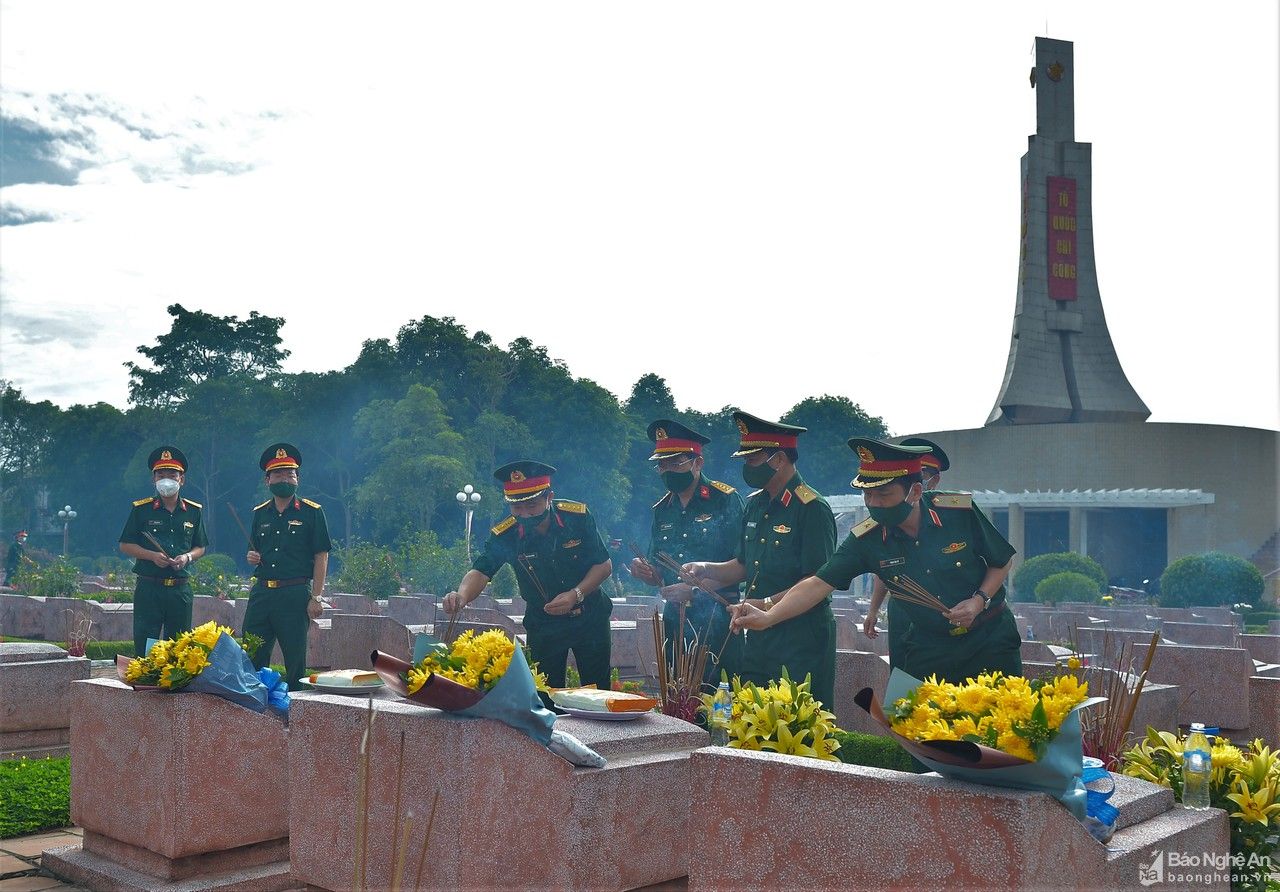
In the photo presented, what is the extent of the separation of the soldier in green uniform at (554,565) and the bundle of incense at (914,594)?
2.22 m

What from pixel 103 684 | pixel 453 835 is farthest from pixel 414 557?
pixel 453 835

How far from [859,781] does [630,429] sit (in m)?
59.8

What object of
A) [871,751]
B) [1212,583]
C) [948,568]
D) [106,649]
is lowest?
[106,649]

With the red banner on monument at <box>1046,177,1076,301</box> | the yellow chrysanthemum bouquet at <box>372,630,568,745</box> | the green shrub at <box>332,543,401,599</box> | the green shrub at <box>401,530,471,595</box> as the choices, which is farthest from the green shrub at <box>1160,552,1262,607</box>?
the yellow chrysanthemum bouquet at <box>372,630,568,745</box>

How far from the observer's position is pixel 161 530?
10.1 meters

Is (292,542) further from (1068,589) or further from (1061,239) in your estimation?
(1061,239)

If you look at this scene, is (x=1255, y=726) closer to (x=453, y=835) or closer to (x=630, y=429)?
(x=453, y=835)

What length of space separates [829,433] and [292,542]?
61330 millimetres

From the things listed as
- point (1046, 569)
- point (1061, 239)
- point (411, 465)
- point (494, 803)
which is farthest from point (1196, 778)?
point (411, 465)

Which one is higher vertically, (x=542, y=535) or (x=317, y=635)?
(x=542, y=535)

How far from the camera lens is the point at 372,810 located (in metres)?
Answer: 4.55

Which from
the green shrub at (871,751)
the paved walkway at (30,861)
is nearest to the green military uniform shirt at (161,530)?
the paved walkway at (30,861)

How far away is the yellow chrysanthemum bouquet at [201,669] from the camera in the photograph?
557 cm

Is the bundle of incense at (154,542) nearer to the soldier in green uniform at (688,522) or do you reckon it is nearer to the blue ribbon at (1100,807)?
the soldier in green uniform at (688,522)
